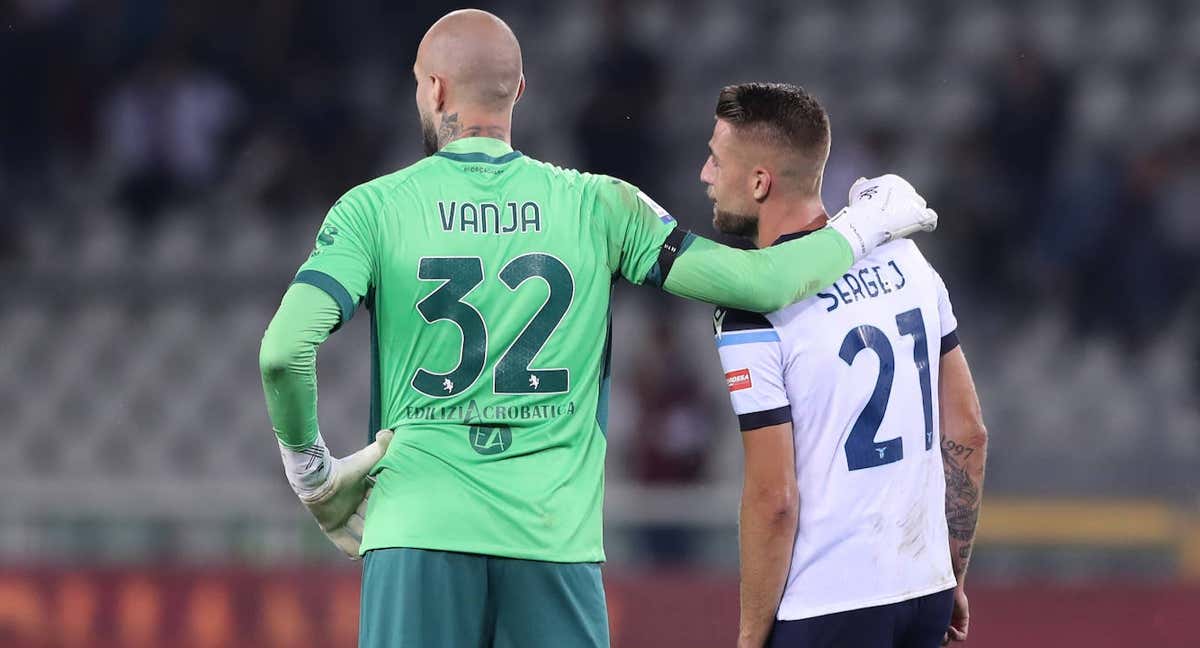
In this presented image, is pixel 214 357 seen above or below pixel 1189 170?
below

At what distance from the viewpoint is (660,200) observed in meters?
11.0

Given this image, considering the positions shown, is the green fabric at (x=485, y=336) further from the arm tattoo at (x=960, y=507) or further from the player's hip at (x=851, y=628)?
the arm tattoo at (x=960, y=507)

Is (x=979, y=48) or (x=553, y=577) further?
(x=979, y=48)

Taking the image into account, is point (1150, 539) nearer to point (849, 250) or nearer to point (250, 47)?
point (849, 250)

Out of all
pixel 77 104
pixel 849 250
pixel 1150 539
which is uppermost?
pixel 77 104

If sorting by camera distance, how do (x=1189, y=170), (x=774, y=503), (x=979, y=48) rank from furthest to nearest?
(x=979, y=48), (x=1189, y=170), (x=774, y=503)

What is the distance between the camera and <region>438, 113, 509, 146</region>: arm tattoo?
13.4ft

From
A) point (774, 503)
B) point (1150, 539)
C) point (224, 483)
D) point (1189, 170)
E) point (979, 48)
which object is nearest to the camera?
point (774, 503)

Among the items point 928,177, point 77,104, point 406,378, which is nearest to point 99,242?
point 77,104

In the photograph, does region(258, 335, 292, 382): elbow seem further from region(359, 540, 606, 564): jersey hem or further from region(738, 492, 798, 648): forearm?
region(738, 492, 798, 648): forearm

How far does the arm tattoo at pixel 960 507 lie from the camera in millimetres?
4254

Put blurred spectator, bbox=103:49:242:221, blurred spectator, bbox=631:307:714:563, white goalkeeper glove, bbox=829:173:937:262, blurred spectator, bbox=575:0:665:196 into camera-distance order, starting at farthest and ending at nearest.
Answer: blurred spectator, bbox=103:49:242:221
blurred spectator, bbox=575:0:665:196
blurred spectator, bbox=631:307:714:563
white goalkeeper glove, bbox=829:173:937:262

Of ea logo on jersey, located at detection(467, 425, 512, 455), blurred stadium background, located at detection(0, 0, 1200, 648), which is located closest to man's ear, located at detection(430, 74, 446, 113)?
ea logo on jersey, located at detection(467, 425, 512, 455)

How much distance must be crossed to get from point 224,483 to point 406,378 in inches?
269
